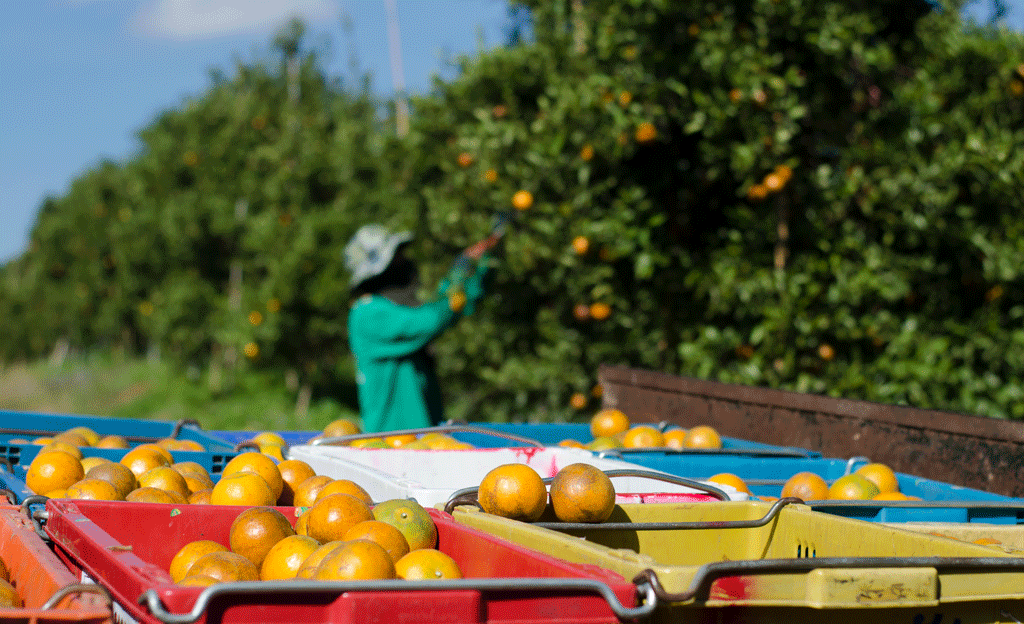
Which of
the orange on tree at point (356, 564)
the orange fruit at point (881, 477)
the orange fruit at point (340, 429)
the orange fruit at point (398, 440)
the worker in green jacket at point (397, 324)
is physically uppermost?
the worker in green jacket at point (397, 324)

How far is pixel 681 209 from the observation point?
586 cm

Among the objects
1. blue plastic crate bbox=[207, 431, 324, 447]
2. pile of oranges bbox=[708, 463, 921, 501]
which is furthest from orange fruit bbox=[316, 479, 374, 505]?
blue plastic crate bbox=[207, 431, 324, 447]

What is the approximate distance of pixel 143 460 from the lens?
8.96 ft

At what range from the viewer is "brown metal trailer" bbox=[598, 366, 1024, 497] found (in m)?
3.16

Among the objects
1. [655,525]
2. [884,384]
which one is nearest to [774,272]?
[884,384]

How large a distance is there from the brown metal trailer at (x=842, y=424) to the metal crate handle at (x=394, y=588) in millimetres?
2127

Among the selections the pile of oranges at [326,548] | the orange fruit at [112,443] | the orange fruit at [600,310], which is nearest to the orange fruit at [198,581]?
the pile of oranges at [326,548]

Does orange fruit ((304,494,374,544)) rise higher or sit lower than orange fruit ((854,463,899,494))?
higher

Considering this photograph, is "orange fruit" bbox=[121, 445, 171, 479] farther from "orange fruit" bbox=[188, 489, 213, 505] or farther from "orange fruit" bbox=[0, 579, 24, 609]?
"orange fruit" bbox=[0, 579, 24, 609]

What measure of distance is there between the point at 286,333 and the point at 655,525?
32.8 ft

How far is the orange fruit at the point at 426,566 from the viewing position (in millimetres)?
1769

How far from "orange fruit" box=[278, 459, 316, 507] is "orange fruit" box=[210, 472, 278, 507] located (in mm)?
244

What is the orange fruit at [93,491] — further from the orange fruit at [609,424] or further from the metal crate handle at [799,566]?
the orange fruit at [609,424]

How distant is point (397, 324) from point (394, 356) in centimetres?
24
